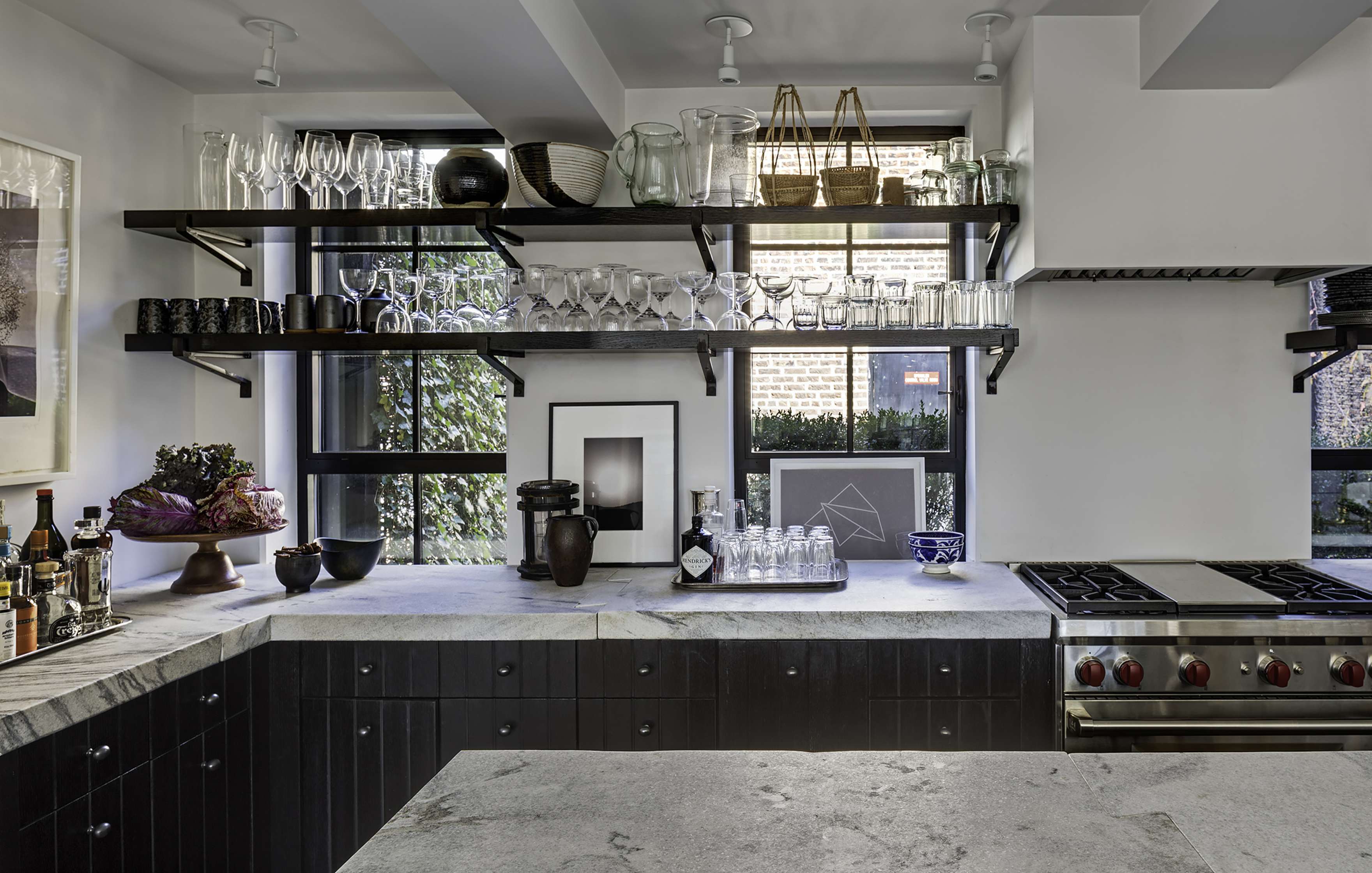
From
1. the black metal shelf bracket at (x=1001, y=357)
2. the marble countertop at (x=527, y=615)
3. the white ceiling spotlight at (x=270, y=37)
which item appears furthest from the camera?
the black metal shelf bracket at (x=1001, y=357)

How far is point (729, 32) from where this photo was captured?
2.38 meters

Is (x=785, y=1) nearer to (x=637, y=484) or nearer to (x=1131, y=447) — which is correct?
(x=637, y=484)

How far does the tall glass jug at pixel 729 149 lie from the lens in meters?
2.50

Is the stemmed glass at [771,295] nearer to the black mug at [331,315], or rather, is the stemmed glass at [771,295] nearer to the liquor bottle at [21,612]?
the black mug at [331,315]

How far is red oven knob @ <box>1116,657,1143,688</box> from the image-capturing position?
2100mm

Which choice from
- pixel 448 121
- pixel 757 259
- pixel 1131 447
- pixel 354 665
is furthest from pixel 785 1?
pixel 354 665

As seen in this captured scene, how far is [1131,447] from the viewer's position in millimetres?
2768

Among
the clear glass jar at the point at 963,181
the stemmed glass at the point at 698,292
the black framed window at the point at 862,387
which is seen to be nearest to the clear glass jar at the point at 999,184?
the clear glass jar at the point at 963,181

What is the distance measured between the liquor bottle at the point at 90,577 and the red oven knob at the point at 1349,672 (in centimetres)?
303

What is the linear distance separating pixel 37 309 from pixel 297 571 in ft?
3.19

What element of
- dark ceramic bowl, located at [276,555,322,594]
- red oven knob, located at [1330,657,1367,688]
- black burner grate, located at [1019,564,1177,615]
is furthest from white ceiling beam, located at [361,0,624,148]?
red oven knob, located at [1330,657,1367,688]

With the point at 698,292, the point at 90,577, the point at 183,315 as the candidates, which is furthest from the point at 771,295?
the point at 90,577

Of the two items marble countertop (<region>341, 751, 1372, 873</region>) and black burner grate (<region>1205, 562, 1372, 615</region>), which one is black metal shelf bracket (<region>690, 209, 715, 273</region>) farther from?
black burner grate (<region>1205, 562, 1372, 615</region>)

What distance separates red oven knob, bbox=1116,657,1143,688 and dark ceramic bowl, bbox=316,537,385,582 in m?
2.16
